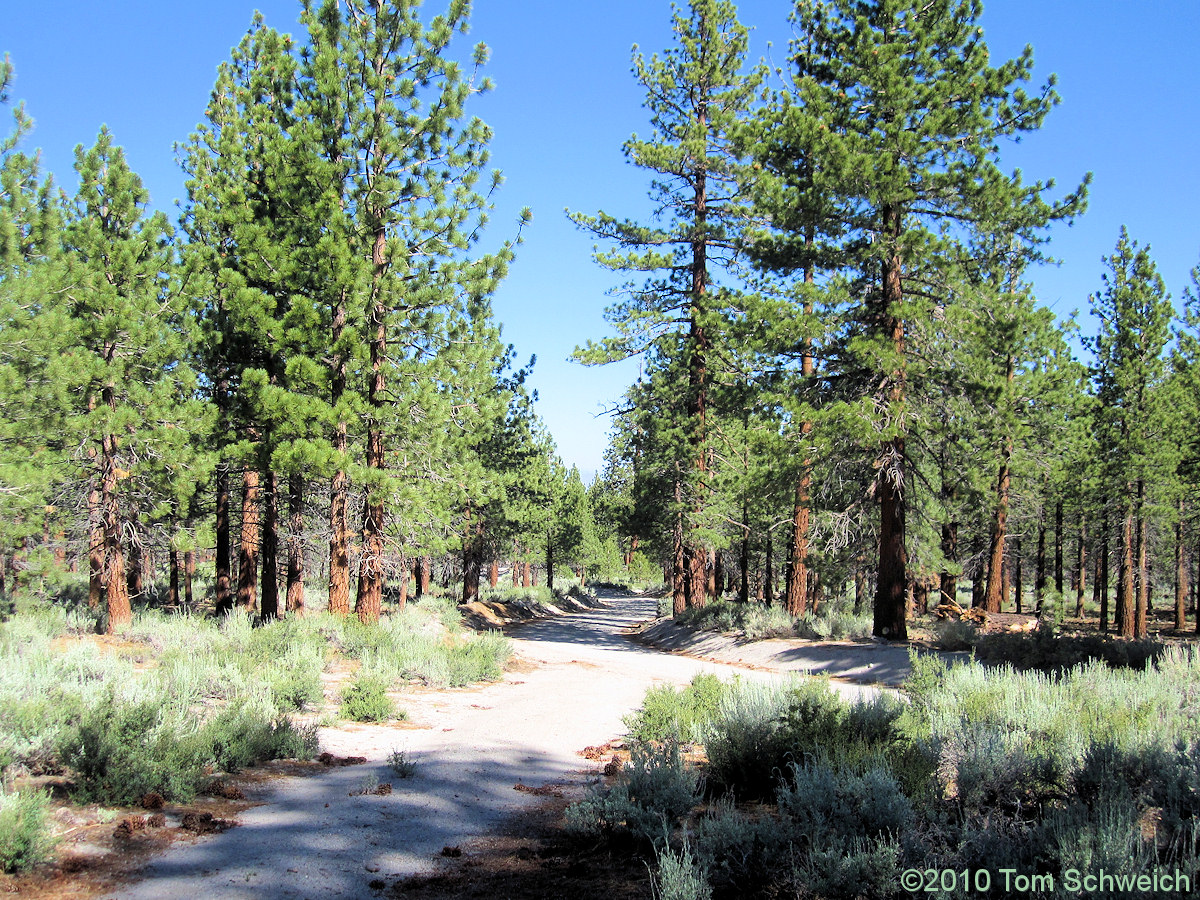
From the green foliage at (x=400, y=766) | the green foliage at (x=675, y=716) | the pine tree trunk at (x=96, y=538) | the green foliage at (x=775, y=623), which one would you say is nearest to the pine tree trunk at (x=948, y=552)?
the green foliage at (x=775, y=623)

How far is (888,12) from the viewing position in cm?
1409

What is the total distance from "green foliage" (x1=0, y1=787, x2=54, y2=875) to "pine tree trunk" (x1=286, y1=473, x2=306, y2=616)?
12.9 metres

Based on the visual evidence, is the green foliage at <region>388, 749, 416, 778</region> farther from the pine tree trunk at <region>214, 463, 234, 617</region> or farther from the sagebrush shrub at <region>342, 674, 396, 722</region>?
the pine tree trunk at <region>214, 463, 234, 617</region>

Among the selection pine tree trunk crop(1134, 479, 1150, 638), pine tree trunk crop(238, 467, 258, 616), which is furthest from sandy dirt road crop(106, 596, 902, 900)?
pine tree trunk crop(1134, 479, 1150, 638)

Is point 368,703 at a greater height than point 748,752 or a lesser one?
lesser

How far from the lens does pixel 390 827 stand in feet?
16.9

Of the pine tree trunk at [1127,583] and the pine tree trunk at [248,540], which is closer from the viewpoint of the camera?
the pine tree trunk at [248,540]

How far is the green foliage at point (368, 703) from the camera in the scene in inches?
336

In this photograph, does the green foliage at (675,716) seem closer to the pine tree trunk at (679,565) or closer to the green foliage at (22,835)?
the green foliage at (22,835)

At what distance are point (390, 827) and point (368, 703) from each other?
371 centimetres

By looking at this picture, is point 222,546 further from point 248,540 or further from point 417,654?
point 417,654

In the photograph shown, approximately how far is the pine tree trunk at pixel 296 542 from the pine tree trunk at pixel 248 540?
803mm

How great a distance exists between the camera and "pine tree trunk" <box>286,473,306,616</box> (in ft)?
56.3

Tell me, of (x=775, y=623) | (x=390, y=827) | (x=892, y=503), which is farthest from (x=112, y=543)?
(x=892, y=503)
